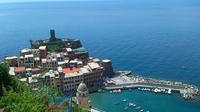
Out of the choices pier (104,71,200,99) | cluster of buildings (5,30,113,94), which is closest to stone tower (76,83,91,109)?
cluster of buildings (5,30,113,94)

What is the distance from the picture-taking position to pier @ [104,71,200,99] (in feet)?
251

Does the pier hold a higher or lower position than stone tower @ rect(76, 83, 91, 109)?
lower

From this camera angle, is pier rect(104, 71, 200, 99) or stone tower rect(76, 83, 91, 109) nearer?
stone tower rect(76, 83, 91, 109)

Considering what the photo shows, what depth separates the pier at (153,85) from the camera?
7644cm

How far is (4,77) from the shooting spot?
4691 centimetres

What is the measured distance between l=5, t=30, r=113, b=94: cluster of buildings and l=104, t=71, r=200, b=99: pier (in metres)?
5.71

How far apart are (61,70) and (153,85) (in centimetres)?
3368

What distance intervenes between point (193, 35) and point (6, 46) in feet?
416

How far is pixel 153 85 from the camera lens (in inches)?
3246

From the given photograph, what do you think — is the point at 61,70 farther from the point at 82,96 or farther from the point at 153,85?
Answer: the point at 153,85

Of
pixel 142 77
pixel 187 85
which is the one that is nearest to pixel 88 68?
pixel 142 77

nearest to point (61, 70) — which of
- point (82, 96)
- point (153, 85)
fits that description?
point (82, 96)

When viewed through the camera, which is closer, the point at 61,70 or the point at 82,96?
the point at 82,96

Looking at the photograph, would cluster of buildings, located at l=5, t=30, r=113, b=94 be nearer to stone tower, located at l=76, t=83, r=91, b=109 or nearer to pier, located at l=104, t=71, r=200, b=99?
pier, located at l=104, t=71, r=200, b=99
